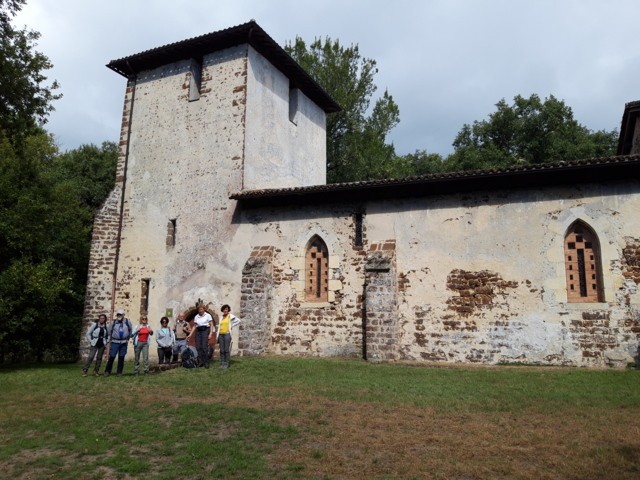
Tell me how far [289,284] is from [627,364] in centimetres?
873

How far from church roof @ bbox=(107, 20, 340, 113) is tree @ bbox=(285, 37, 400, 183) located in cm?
789

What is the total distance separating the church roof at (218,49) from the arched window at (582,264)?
1114cm

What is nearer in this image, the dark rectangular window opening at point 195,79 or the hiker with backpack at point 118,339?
the hiker with backpack at point 118,339

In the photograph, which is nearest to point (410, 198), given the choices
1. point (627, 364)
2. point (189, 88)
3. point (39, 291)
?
point (627, 364)

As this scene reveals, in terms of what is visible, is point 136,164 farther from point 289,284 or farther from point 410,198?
point 410,198

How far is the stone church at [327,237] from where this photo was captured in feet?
40.1

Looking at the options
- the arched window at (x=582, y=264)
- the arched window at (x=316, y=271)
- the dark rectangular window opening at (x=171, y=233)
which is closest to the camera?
the arched window at (x=582, y=264)

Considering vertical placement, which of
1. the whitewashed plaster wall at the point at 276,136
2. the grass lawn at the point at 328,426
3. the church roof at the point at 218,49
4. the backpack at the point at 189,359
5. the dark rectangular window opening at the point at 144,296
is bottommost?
the grass lawn at the point at 328,426

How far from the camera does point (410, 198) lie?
46.1ft

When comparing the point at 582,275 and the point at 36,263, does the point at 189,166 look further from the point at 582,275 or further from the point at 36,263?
the point at 582,275

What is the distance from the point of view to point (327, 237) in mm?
14805

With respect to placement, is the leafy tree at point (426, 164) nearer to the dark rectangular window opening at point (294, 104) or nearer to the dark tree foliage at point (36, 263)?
the dark rectangular window opening at point (294, 104)

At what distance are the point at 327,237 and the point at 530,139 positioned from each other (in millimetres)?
21633

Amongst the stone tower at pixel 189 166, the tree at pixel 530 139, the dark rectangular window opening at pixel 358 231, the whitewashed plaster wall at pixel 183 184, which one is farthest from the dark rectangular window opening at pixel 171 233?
the tree at pixel 530 139
